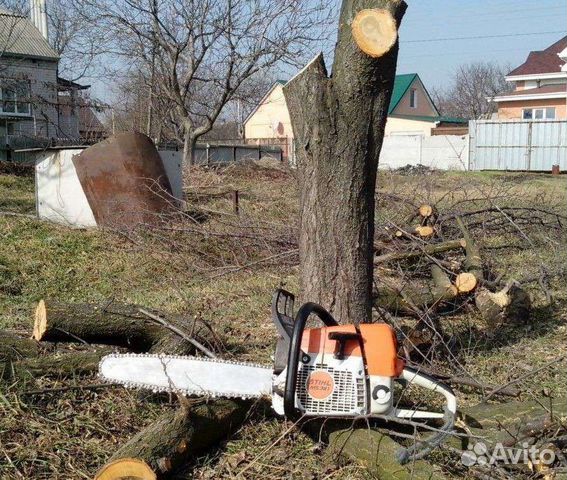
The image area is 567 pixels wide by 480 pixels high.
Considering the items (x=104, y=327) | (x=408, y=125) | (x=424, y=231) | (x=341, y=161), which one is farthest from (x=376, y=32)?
(x=408, y=125)

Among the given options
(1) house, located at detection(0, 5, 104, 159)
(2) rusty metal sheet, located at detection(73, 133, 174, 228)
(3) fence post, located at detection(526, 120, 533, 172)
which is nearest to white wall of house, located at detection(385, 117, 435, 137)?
(3) fence post, located at detection(526, 120, 533, 172)

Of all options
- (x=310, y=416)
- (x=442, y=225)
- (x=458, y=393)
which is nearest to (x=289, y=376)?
(x=310, y=416)

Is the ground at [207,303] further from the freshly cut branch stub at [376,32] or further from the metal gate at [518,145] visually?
the metal gate at [518,145]

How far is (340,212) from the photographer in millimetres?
3570

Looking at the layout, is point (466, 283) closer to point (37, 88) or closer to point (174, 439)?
point (174, 439)

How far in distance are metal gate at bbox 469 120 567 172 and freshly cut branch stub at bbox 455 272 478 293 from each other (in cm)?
2207

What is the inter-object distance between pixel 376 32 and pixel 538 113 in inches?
1431

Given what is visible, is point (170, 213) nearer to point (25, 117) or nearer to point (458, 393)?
point (458, 393)

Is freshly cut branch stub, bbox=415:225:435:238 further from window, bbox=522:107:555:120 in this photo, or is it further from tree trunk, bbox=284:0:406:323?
window, bbox=522:107:555:120

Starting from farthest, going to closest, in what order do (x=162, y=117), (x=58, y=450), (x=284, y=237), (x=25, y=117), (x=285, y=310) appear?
(x=25, y=117)
(x=162, y=117)
(x=284, y=237)
(x=285, y=310)
(x=58, y=450)

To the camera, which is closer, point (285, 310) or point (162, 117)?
point (285, 310)

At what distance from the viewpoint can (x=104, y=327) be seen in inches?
140

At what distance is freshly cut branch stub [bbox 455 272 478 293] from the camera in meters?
5.38

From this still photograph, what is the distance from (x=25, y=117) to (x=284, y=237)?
22378mm
